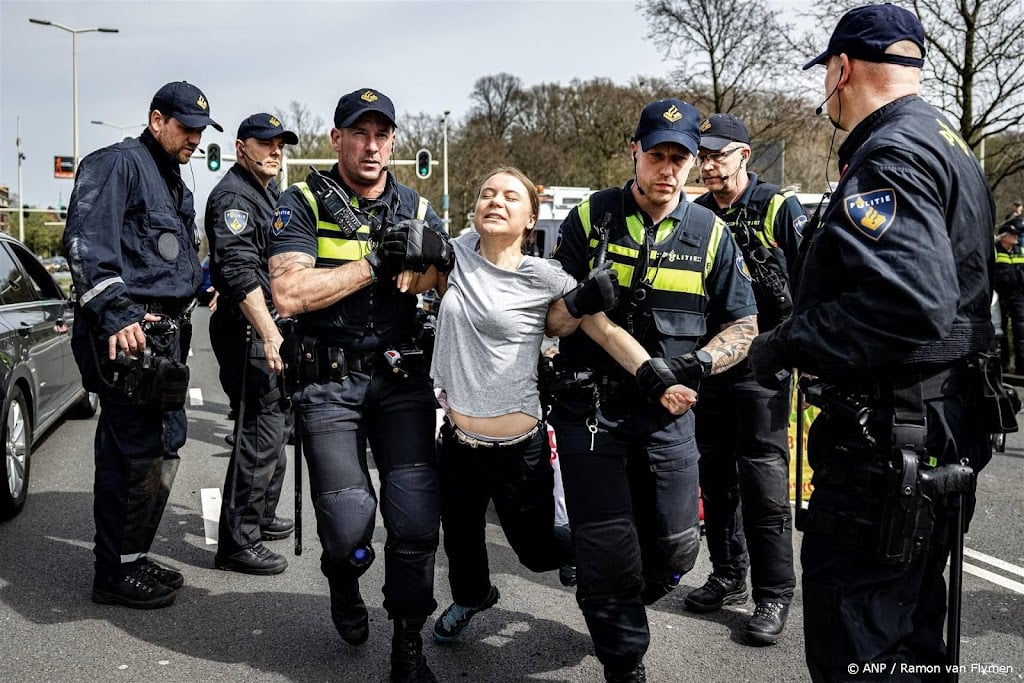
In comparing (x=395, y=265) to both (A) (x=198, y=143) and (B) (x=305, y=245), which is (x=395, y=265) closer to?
(B) (x=305, y=245)

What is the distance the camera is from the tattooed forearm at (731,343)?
3482 mm

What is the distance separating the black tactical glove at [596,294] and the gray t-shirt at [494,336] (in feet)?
0.59

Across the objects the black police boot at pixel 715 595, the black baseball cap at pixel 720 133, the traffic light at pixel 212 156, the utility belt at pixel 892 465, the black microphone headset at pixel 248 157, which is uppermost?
the traffic light at pixel 212 156

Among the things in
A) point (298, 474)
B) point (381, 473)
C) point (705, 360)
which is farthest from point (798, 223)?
point (298, 474)

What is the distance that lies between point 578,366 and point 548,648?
4.06 feet

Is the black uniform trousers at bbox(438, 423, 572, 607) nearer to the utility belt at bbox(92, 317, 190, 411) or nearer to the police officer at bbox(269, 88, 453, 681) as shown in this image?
the police officer at bbox(269, 88, 453, 681)

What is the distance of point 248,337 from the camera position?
16.1 ft

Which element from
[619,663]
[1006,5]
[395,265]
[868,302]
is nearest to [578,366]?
[395,265]

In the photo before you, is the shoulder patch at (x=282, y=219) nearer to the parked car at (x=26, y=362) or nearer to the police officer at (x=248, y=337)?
the police officer at (x=248, y=337)

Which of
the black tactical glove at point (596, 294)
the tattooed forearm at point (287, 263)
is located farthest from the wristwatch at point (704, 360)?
the tattooed forearm at point (287, 263)

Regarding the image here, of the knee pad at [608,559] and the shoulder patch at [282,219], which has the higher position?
the shoulder patch at [282,219]

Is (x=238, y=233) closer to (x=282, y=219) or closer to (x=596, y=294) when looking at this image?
(x=282, y=219)

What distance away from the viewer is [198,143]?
4551mm

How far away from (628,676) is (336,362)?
5.20 ft
